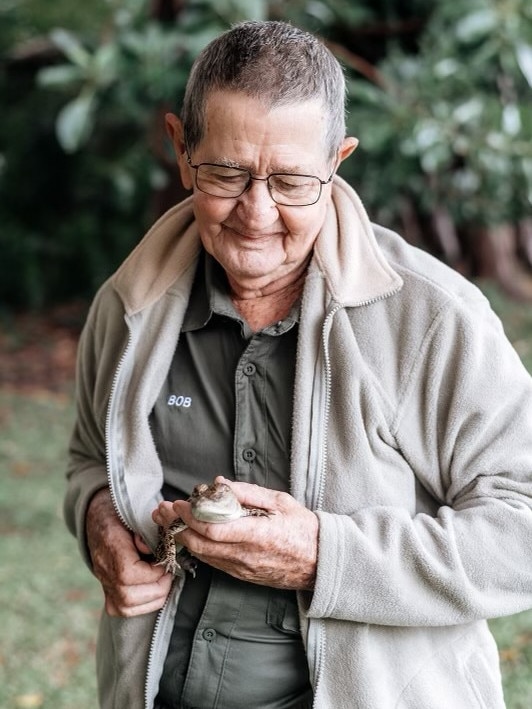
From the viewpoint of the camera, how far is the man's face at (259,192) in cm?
164

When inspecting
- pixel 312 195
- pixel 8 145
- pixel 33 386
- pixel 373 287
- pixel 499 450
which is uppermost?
pixel 312 195

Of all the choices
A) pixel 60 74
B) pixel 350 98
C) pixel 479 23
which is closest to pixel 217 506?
pixel 350 98

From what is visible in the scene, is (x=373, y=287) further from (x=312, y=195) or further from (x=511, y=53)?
(x=511, y=53)

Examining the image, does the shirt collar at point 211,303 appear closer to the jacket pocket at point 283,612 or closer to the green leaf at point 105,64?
the jacket pocket at point 283,612

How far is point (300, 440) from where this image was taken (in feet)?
5.66

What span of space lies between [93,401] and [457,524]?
0.82 metres

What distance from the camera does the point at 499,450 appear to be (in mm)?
1672

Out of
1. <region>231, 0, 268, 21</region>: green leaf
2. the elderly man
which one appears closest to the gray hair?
the elderly man

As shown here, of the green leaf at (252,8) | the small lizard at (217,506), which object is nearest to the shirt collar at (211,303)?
the small lizard at (217,506)

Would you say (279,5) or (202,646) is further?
(279,5)

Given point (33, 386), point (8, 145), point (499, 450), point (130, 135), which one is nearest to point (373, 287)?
point (499, 450)

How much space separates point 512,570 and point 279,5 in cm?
457

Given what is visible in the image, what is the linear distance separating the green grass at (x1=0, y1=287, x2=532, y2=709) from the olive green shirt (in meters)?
1.84

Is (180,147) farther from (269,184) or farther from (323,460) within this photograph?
(323,460)
